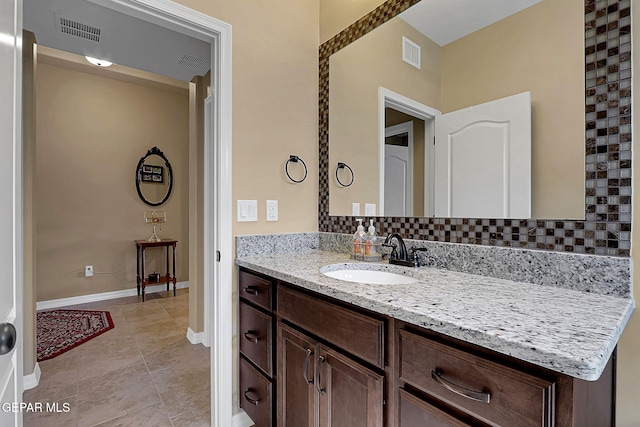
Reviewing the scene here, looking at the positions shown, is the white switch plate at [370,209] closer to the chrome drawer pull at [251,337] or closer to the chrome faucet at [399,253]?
the chrome faucet at [399,253]

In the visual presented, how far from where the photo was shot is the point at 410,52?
1589 mm

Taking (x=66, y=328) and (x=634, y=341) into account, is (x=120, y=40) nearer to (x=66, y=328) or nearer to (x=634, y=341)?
(x=66, y=328)

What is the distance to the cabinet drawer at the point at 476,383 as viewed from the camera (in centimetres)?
61

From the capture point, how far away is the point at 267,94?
1.80 m

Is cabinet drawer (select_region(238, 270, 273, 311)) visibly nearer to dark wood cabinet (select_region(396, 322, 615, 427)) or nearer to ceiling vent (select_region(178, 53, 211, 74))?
dark wood cabinet (select_region(396, 322, 615, 427))

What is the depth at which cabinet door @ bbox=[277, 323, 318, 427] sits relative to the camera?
1.18 meters

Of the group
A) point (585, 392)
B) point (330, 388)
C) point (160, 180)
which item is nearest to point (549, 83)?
point (585, 392)

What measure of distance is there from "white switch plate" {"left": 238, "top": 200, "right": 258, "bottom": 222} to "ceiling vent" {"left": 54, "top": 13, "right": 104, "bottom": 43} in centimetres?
178

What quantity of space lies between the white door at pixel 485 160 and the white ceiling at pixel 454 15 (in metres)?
0.35

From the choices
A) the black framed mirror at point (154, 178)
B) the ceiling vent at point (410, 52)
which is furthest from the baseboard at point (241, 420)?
the black framed mirror at point (154, 178)

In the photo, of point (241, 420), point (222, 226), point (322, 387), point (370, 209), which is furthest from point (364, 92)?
point (241, 420)

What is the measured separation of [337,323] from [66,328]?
10.8ft

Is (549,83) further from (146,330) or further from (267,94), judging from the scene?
(146,330)

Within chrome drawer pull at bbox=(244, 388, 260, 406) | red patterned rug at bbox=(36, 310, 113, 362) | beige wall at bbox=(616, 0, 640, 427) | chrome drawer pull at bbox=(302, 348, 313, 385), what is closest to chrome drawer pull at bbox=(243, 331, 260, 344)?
chrome drawer pull at bbox=(244, 388, 260, 406)
